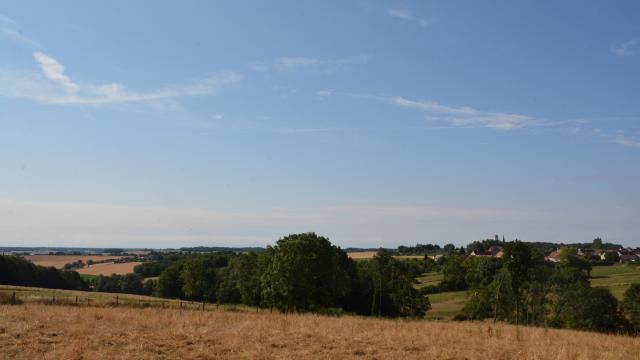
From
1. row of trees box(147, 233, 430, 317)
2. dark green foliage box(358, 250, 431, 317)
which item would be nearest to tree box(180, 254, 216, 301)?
row of trees box(147, 233, 430, 317)

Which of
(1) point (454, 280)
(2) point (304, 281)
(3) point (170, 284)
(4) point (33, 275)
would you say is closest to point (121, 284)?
(3) point (170, 284)

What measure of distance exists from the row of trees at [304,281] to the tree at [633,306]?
29.6 meters

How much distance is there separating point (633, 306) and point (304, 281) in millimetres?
49673

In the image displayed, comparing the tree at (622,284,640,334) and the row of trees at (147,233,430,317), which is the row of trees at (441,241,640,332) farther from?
the row of trees at (147,233,430,317)

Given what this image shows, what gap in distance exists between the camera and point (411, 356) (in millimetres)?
16688

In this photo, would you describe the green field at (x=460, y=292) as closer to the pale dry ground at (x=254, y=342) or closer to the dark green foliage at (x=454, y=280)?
the dark green foliage at (x=454, y=280)

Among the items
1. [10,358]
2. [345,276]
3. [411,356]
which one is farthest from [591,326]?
[10,358]

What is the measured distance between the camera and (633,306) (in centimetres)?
7362

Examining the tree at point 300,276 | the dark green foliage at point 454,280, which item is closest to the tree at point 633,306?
the tree at point 300,276

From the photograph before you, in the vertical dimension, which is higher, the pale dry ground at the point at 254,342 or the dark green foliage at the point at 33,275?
the pale dry ground at the point at 254,342

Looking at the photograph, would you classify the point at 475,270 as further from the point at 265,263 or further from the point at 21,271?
the point at 21,271

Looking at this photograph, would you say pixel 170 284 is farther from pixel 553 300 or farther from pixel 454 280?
pixel 553 300

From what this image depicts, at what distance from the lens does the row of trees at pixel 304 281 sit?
194 ft

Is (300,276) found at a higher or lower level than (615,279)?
higher
